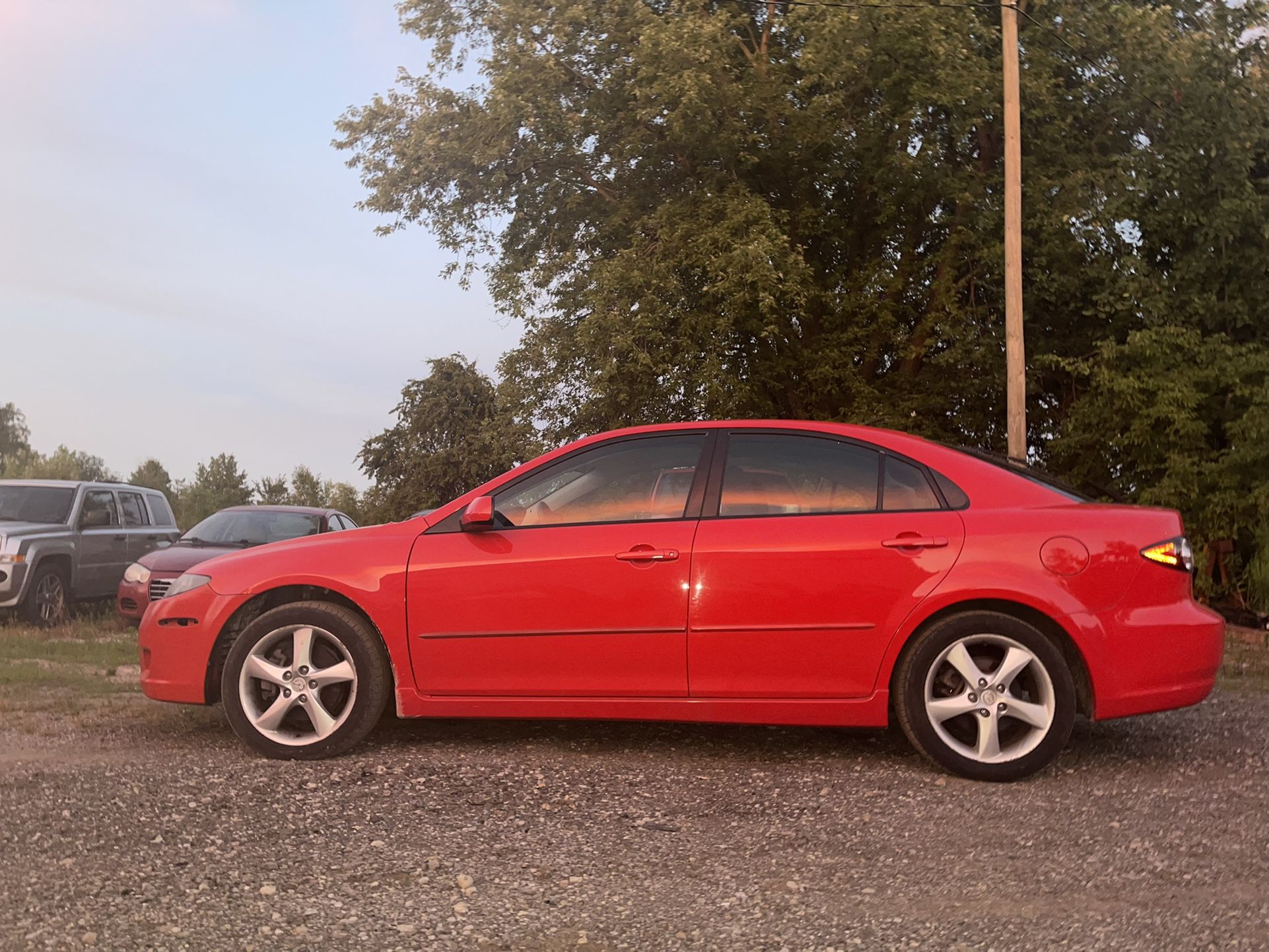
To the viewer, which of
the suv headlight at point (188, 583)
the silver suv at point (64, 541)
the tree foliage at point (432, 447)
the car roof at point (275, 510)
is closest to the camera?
the suv headlight at point (188, 583)

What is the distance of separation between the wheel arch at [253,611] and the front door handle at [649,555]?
1293mm

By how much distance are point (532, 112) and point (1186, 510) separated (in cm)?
1204

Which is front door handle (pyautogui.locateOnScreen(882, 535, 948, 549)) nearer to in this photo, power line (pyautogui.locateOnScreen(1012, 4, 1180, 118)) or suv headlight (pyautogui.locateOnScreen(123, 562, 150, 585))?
suv headlight (pyautogui.locateOnScreen(123, 562, 150, 585))

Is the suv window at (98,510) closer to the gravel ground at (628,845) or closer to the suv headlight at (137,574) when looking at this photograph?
the suv headlight at (137,574)

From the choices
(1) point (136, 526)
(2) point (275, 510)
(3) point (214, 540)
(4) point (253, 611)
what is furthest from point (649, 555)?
(1) point (136, 526)

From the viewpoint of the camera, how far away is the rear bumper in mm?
5074

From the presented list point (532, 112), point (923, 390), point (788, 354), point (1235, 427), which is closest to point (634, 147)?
point (532, 112)

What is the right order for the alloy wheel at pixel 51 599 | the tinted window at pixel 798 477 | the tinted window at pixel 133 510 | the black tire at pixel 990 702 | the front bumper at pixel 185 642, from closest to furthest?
the black tire at pixel 990 702
the tinted window at pixel 798 477
the front bumper at pixel 185 642
the alloy wheel at pixel 51 599
the tinted window at pixel 133 510

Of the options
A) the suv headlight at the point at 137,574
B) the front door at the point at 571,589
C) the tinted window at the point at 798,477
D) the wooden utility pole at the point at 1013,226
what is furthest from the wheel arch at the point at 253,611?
the wooden utility pole at the point at 1013,226

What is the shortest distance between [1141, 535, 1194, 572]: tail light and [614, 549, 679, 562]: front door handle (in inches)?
79.9

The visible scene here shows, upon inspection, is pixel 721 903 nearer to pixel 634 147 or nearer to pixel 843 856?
pixel 843 856

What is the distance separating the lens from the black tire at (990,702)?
5027mm

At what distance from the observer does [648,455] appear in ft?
18.8

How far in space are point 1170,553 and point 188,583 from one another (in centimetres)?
461
